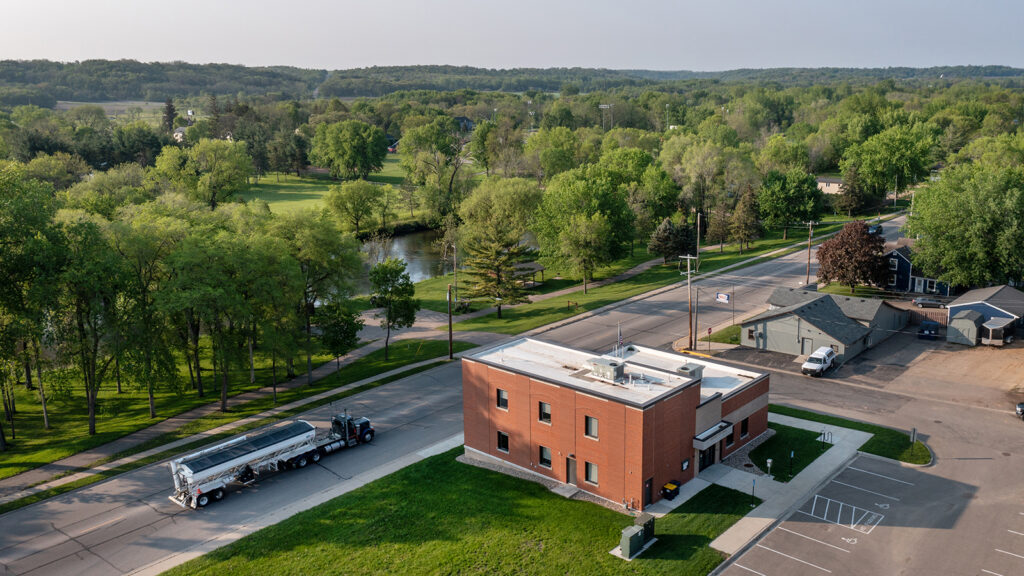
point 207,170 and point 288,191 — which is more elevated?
point 207,170

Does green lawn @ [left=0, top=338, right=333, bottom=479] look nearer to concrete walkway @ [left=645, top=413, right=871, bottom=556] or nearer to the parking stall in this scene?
concrete walkway @ [left=645, top=413, right=871, bottom=556]

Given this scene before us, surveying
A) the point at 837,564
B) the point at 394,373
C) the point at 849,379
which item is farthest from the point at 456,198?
the point at 837,564

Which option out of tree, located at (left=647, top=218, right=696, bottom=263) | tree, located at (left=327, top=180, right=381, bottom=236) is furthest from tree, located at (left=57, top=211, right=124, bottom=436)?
tree, located at (left=327, top=180, right=381, bottom=236)

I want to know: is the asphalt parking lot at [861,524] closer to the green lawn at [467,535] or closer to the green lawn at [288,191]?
the green lawn at [467,535]

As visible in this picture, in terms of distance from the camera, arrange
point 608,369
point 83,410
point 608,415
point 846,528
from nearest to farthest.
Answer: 1. point 846,528
2. point 608,415
3. point 608,369
4. point 83,410

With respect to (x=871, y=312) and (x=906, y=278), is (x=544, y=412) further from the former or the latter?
(x=906, y=278)

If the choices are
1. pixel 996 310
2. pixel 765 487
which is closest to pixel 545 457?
pixel 765 487
